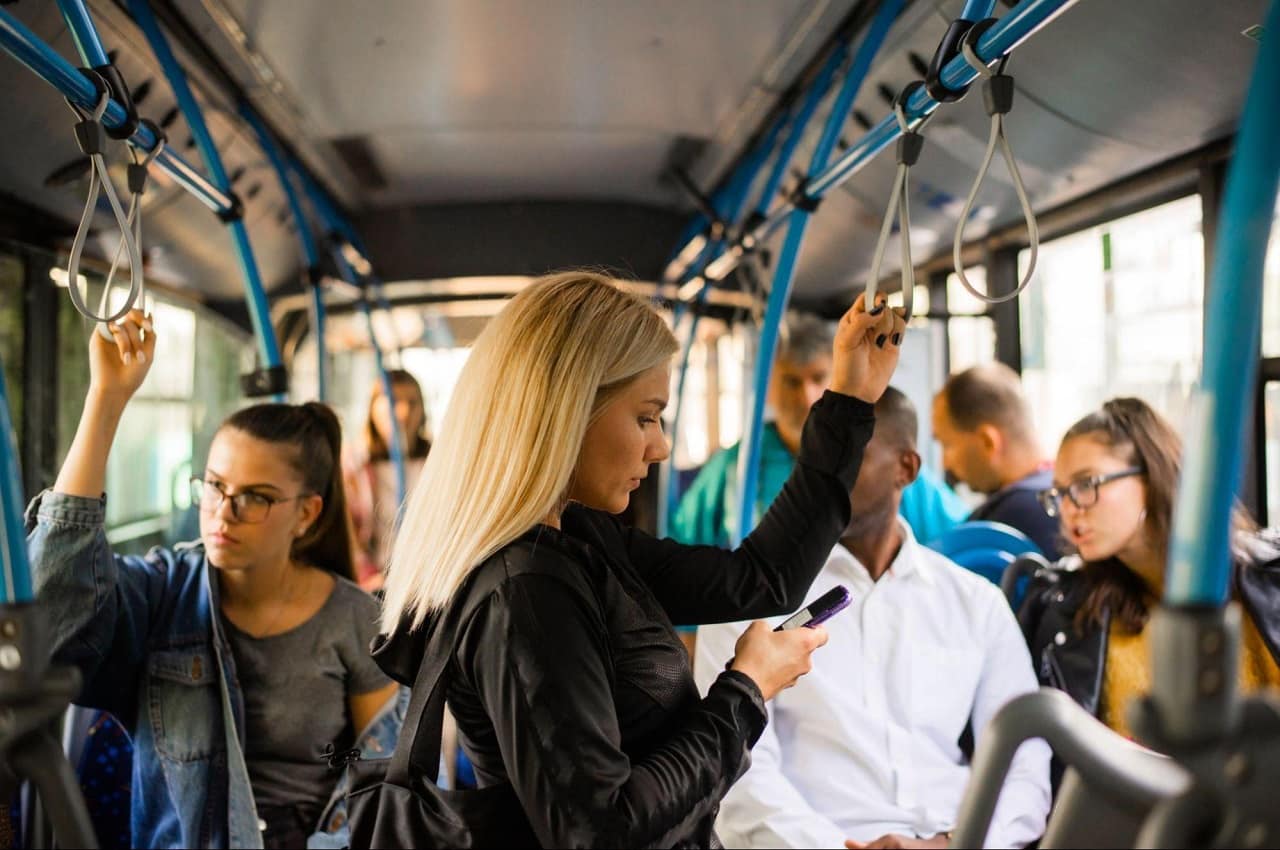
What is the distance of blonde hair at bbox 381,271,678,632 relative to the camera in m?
1.35

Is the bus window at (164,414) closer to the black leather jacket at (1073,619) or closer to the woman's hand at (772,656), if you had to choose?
the woman's hand at (772,656)

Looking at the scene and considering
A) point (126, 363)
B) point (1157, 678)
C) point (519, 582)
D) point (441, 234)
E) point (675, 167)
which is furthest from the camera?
point (441, 234)

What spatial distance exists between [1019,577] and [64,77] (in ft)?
7.47

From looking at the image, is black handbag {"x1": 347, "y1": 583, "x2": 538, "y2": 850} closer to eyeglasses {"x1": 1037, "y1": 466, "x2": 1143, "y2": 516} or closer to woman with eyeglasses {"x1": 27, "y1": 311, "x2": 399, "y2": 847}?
woman with eyeglasses {"x1": 27, "y1": 311, "x2": 399, "y2": 847}

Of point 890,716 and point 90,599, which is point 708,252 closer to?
point 890,716

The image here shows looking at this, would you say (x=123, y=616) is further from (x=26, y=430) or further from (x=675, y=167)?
(x=675, y=167)

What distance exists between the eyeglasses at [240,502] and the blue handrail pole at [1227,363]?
191 cm

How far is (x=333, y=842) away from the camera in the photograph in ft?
7.28

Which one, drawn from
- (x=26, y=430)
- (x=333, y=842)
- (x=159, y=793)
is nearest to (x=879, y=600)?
(x=333, y=842)

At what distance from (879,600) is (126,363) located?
5.23 ft

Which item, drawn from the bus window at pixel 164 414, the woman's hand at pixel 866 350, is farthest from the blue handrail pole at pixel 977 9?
the bus window at pixel 164 414

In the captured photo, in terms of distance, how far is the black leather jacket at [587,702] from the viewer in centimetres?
119

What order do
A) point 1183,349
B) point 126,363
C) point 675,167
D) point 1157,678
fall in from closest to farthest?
point 1157,678 → point 126,363 → point 1183,349 → point 675,167

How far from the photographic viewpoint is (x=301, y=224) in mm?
4137
